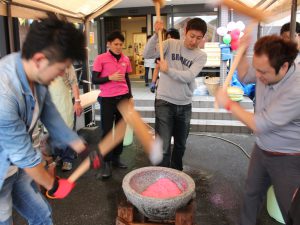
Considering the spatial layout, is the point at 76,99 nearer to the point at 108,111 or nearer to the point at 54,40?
the point at 108,111

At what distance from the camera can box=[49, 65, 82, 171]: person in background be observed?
11.9ft

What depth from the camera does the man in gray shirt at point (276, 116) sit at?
179cm

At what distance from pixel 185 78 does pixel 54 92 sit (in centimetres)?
171

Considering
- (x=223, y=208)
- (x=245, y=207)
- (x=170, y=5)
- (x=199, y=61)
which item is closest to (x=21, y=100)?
(x=245, y=207)

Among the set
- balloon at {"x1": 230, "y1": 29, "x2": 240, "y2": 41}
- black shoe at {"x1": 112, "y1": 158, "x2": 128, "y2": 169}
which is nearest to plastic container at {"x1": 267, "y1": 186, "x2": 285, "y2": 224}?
black shoe at {"x1": 112, "y1": 158, "x2": 128, "y2": 169}

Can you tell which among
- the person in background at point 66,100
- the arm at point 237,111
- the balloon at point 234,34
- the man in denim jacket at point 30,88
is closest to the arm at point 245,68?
the arm at point 237,111

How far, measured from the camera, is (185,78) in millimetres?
2904

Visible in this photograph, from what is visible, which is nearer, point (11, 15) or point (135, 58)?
point (11, 15)

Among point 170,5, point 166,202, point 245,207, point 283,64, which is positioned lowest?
point 245,207

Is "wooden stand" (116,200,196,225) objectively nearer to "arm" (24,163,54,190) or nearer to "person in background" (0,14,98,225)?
"person in background" (0,14,98,225)

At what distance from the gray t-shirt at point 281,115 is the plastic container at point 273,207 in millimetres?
954

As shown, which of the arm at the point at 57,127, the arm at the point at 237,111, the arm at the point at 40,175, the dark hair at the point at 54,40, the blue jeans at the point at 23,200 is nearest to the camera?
the dark hair at the point at 54,40

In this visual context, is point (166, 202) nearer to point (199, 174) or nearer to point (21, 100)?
point (21, 100)

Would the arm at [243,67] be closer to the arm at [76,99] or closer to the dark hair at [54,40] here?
the dark hair at [54,40]
